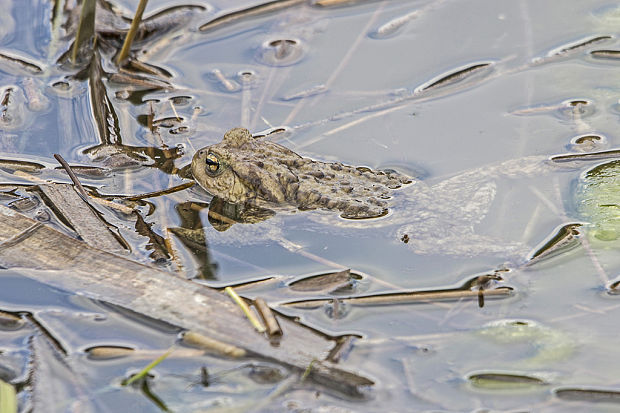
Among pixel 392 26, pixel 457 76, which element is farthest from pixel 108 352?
pixel 392 26

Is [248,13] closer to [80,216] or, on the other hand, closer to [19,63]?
[19,63]

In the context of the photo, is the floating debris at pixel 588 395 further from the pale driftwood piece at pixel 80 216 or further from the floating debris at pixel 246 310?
the pale driftwood piece at pixel 80 216

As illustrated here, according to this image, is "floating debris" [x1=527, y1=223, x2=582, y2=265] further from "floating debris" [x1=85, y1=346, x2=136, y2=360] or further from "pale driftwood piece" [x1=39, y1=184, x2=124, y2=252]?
"pale driftwood piece" [x1=39, y1=184, x2=124, y2=252]

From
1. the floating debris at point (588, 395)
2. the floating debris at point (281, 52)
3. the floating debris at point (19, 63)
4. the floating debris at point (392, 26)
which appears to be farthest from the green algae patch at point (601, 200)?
the floating debris at point (19, 63)

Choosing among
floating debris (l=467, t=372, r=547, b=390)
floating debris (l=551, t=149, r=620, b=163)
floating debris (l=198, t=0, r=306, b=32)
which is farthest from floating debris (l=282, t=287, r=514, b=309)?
floating debris (l=198, t=0, r=306, b=32)

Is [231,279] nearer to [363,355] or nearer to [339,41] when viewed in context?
[363,355]

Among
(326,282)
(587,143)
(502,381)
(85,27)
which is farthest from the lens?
(85,27)
